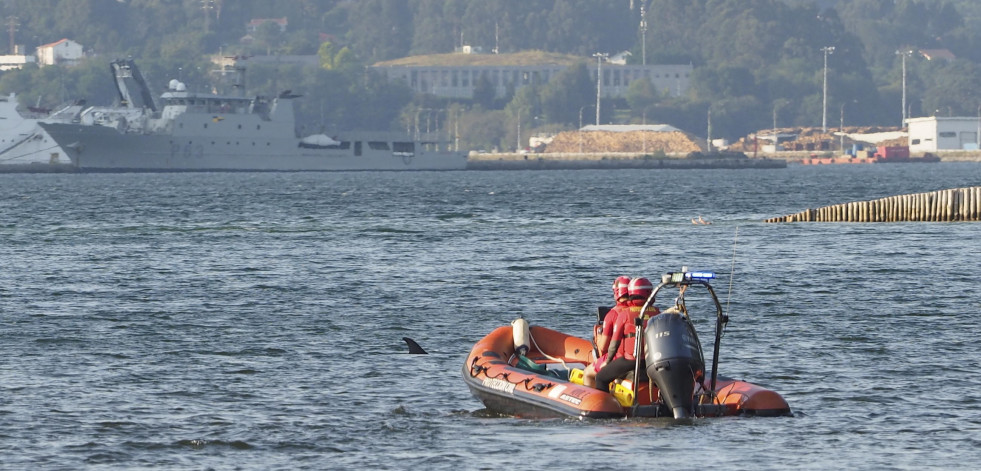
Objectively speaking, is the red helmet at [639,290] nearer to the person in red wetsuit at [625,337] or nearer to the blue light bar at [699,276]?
the person in red wetsuit at [625,337]

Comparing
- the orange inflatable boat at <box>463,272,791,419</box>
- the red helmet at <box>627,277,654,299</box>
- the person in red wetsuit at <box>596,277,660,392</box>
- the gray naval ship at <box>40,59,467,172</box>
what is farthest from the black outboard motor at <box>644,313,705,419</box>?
the gray naval ship at <box>40,59,467,172</box>

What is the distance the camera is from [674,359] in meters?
17.4

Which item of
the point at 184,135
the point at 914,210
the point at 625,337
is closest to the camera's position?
the point at 625,337

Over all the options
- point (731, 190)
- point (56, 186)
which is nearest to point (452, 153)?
point (56, 186)

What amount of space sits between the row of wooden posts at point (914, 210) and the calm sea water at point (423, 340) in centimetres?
149

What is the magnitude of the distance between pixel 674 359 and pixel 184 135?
135340 mm

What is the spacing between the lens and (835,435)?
17.9m

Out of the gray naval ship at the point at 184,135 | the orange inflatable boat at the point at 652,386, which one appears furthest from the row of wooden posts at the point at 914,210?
the gray naval ship at the point at 184,135

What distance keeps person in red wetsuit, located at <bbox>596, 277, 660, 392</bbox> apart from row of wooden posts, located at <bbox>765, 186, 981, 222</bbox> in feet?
132

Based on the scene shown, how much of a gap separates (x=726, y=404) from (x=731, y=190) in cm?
8621

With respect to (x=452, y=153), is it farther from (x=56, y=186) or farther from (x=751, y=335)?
(x=751, y=335)

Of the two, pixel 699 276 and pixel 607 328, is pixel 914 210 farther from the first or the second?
Answer: pixel 699 276

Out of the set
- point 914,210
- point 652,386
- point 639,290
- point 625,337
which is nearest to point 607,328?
point 625,337

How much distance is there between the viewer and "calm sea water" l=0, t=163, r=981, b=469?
17.4 m
